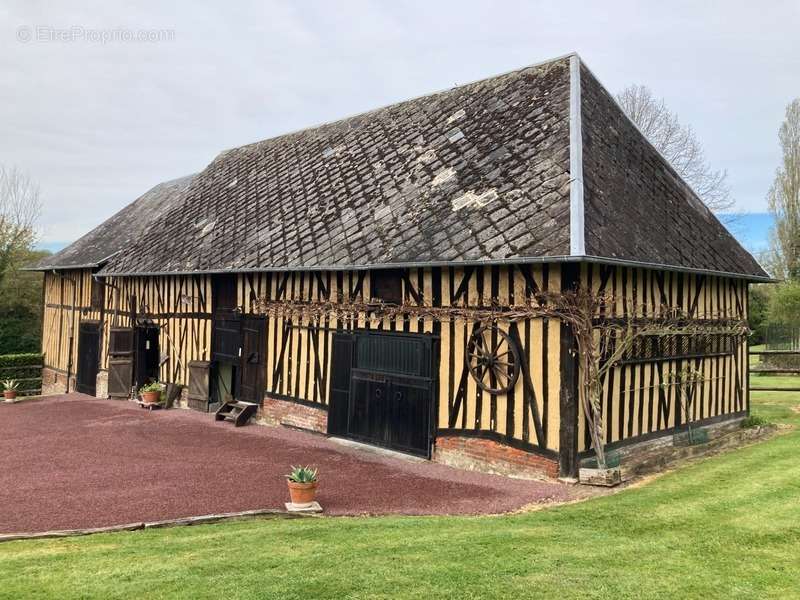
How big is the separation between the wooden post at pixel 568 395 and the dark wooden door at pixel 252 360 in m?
6.58

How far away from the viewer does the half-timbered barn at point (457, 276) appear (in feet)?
27.1

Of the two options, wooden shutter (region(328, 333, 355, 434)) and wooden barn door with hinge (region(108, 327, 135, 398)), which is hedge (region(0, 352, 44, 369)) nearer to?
wooden barn door with hinge (region(108, 327, 135, 398))

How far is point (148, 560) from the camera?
498 cm

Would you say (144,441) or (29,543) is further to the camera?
(144,441)

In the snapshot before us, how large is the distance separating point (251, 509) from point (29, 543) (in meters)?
2.12

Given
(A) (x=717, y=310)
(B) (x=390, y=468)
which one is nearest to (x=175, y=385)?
(B) (x=390, y=468)

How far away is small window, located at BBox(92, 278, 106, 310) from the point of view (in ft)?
59.2

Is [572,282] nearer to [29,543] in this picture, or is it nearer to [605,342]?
[605,342]

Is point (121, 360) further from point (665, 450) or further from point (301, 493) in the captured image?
point (665, 450)

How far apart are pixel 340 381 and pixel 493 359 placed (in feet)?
10.8

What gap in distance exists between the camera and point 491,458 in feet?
28.1

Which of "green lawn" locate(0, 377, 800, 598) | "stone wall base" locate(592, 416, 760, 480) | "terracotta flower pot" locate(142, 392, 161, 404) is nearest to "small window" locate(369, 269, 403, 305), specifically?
"stone wall base" locate(592, 416, 760, 480)

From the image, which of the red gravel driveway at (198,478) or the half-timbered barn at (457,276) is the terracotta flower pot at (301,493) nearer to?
the red gravel driveway at (198,478)

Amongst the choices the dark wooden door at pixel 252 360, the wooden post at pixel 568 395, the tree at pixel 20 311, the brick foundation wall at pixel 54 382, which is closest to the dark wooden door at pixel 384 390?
the wooden post at pixel 568 395
